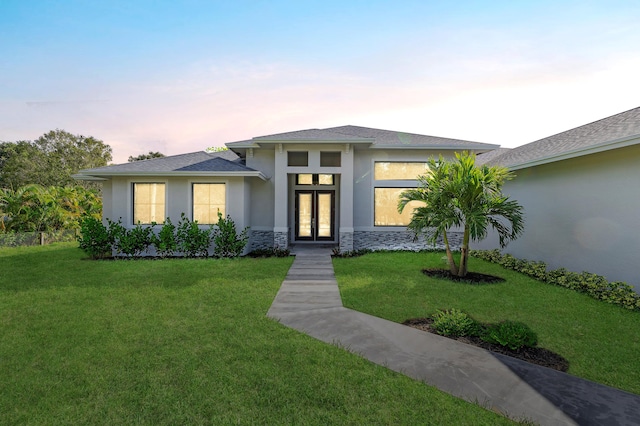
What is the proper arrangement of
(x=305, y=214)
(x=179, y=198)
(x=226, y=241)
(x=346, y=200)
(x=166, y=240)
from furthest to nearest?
1. (x=305, y=214)
2. (x=346, y=200)
3. (x=179, y=198)
4. (x=226, y=241)
5. (x=166, y=240)

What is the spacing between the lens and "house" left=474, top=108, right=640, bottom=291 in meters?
6.28

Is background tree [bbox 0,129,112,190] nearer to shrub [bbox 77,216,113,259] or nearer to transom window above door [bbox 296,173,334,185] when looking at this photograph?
shrub [bbox 77,216,113,259]

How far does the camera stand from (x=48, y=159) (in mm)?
30875

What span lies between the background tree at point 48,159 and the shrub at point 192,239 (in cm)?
2397

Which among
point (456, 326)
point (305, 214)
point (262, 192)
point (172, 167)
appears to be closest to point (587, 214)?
point (456, 326)

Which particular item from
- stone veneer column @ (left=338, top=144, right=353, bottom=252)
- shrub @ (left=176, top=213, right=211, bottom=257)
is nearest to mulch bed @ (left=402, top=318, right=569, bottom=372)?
stone veneer column @ (left=338, top=144, right=353, bottom=252)

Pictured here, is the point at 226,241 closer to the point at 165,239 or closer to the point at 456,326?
the point at 165,239

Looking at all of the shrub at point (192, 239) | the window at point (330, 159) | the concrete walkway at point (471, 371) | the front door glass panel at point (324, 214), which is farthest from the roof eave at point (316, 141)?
the concrete walkway at point (471, 371)

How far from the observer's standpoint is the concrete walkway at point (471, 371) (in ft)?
9.00

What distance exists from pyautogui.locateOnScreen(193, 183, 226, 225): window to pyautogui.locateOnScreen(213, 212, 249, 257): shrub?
2.06ft

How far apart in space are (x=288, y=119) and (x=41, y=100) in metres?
12.3

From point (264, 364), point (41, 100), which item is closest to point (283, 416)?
point (264, 364)

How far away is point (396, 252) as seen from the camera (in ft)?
39.2

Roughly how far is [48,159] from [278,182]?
1266 inches
